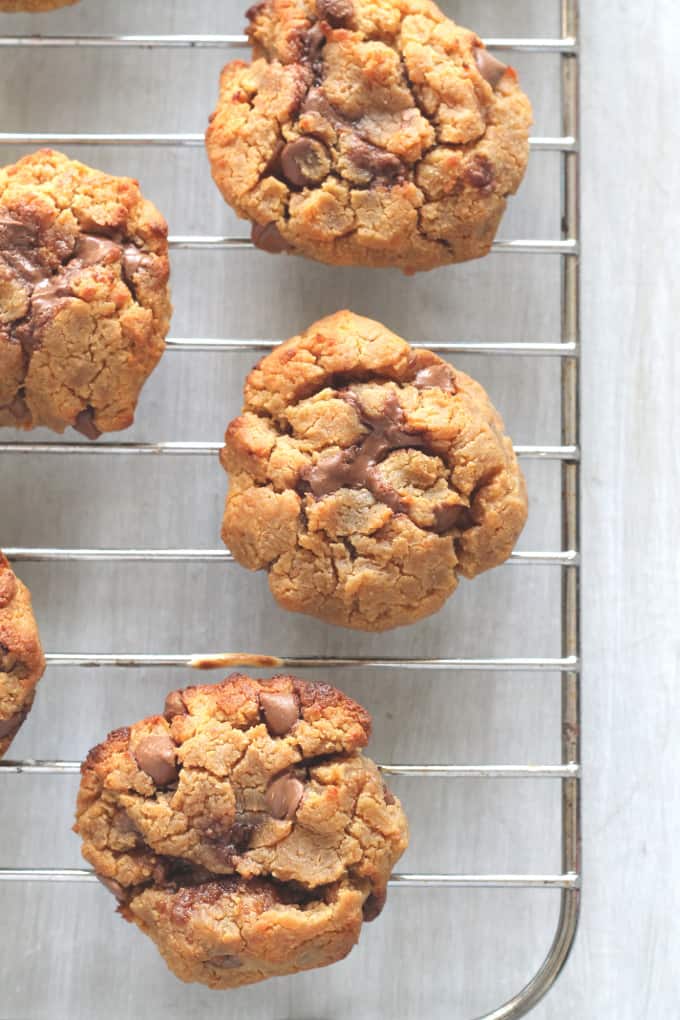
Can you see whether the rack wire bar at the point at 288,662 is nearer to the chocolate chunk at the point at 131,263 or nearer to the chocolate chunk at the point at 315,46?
the chocolate chunk at the point at 131,263

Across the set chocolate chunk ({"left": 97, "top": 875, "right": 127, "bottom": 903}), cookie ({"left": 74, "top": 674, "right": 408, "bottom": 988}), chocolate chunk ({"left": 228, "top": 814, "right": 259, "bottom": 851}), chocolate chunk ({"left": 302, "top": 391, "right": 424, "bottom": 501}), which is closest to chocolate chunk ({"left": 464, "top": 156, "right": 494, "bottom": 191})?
chocolate chunk ({"left": 302, "top": 391, "right": 424, "bottom": 501})

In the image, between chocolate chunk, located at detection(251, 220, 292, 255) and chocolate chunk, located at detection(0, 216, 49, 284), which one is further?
chocolate chunk, located at detection(251, 220, 292, 255)

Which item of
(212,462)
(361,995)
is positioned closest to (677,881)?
(361,995)

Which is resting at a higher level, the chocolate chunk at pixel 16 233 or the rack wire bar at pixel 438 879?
the chocolate chunk at pixel 16 233

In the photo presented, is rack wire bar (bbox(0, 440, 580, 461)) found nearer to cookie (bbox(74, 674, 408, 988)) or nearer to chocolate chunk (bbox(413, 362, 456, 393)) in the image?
chocolate chunk (bbox(413, 362, 456, 393))

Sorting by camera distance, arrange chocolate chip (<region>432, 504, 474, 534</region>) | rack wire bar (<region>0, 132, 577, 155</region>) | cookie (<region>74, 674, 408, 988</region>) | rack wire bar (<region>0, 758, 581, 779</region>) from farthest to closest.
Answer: rack wire bar (<region>0, 132, 577, 155</region>)
rack wire bar (<region>0, 758, 581, 779</region>)
chocolate chip (<region>432, 504, 474, 534</region>)
cookie (<region>74, 674, 408, 988</region>)

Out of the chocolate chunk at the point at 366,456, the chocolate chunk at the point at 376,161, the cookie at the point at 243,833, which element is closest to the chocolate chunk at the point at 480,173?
the chocolate chunk at the point at 376,161

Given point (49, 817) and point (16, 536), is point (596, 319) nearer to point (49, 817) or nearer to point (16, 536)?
point (16, 536)
